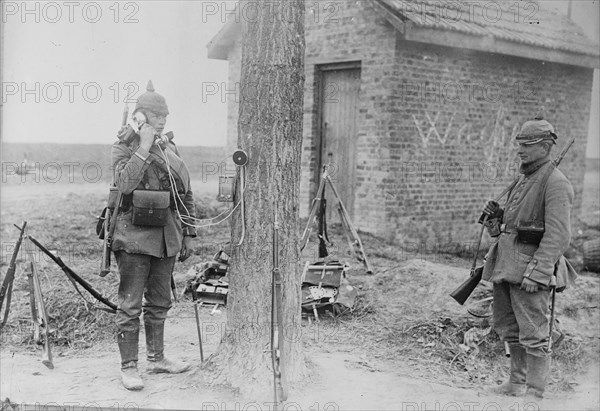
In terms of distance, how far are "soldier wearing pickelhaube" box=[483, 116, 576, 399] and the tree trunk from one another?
1.65m

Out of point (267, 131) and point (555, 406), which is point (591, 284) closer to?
point (555, 406)

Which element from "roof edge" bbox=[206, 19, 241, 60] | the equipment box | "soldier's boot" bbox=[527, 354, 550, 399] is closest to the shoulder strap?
"soldier's boot" bbox=[527, 354, 550, 399]

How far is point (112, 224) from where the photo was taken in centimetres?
485

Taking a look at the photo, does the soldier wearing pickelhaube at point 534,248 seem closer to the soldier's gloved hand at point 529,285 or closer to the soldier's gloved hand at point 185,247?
the soldier's gloved hand at point 529,285

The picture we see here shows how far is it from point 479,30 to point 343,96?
7.62 feet

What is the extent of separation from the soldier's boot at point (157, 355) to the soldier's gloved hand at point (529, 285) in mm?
2760

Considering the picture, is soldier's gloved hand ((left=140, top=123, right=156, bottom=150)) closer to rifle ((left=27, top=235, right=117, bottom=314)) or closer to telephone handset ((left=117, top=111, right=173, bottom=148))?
telephone handset ((left=117, top=111, right=173, bottom=148))

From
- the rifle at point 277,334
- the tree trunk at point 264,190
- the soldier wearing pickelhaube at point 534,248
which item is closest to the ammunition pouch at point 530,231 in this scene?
the soldier wearing pickelhaube at point 534,248

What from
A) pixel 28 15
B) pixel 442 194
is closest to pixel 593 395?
pixel 442 194

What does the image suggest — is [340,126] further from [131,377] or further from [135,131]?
[131,377]

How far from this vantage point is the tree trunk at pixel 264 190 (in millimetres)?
4629

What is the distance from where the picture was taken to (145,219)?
4.79 metres

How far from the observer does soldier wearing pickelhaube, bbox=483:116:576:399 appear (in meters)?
4.60

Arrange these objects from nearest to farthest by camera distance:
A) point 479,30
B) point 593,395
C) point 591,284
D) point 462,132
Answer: point 593,395, point 591,284, point 479,30, point 462,132
